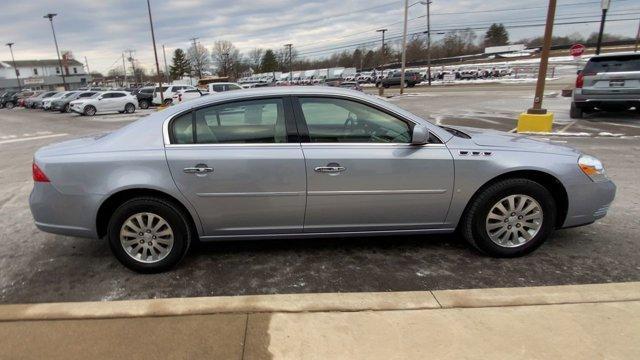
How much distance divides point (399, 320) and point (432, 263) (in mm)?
1066

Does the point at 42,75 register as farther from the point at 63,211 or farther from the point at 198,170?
the point at 198,170

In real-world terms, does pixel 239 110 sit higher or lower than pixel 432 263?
higher

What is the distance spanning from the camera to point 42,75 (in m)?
118

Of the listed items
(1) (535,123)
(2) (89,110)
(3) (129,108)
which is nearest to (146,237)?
(1) (535,123)

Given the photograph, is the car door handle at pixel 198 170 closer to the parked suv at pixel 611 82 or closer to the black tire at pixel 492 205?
the black tire at pixel 492 205

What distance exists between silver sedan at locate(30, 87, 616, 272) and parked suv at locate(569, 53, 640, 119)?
958 cm

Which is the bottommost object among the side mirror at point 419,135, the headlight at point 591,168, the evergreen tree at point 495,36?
the headlight at point 591,168

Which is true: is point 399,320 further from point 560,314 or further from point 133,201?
point 133,201

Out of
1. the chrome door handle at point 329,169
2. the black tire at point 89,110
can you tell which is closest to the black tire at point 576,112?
the chrome door handle at point 329,169

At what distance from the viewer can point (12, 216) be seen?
5.47 meters

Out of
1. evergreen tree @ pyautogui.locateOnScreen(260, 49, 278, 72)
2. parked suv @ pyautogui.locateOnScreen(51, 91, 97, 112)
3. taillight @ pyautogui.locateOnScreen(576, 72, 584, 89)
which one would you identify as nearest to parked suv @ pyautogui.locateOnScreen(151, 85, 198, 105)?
parked suv @ pyautogui.locateOnScreen(51, 91, 97, 112)

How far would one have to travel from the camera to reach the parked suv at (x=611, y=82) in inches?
447

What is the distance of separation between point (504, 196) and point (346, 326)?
1794 millimetres

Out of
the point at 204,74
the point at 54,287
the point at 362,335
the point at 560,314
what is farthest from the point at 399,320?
the point at 204,74
